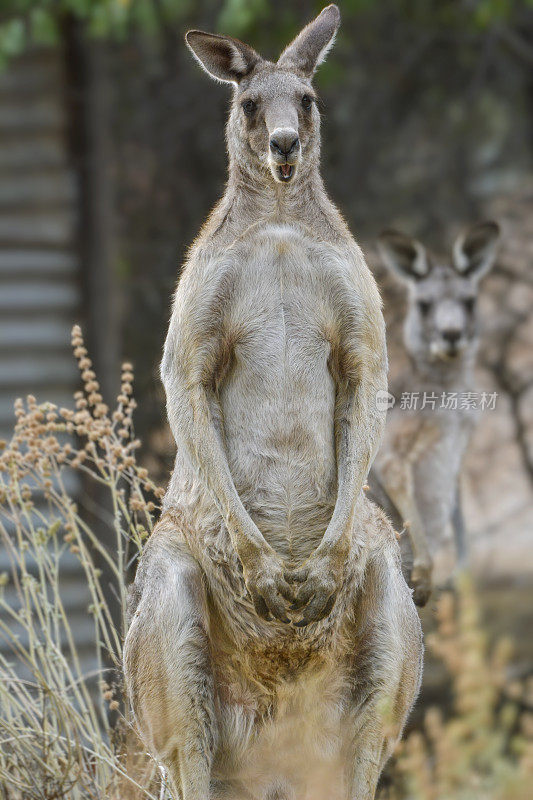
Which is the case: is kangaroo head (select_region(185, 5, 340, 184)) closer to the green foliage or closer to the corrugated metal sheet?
the green foliage

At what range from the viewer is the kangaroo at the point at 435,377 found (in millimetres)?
4418

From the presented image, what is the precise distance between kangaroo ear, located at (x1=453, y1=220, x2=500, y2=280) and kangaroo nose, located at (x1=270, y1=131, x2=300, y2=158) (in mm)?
2489

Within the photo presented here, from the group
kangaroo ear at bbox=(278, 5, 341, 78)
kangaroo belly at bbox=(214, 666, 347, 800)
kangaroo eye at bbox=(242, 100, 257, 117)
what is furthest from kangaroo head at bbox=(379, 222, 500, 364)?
kangaroo belly at bbox=(214, 666, 347, 800)

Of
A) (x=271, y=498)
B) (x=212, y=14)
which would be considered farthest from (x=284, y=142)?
(x=212, y=14)

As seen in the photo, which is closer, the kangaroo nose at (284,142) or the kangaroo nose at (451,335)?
the kangaroo nose at (284,142)

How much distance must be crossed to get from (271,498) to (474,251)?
2497 mm

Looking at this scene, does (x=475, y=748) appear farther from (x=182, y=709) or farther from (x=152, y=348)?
(x=152, y=348)

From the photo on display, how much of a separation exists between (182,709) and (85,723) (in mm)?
664

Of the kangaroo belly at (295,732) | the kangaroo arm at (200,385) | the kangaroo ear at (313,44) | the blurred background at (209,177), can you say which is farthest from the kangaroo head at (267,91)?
the blurred background at (209,177)

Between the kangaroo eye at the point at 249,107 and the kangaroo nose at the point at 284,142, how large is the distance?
201mm

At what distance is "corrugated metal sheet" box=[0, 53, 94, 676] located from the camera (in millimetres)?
6184

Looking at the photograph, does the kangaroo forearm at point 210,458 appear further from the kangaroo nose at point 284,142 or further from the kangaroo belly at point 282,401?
the kangaroo nose at point 284,142

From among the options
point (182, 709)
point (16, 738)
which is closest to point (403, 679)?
Result: point (182, 709)

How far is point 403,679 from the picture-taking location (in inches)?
105
